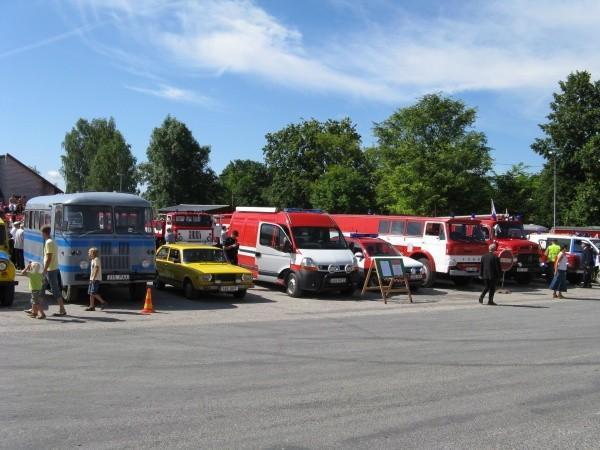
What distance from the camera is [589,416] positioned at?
6.44 meters

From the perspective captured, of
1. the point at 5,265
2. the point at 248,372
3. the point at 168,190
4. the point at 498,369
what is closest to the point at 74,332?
the point at 5,265

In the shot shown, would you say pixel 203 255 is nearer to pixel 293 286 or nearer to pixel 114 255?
pixel 293 286

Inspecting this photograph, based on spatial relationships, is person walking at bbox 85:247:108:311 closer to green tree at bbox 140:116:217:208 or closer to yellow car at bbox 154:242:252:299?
yellow car at bbox 154:242:252:299

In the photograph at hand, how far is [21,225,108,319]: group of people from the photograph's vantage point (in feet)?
41.2

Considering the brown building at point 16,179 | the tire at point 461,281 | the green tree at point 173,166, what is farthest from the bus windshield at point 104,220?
the green tree at point 173,166

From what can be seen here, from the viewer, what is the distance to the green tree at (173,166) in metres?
74.9

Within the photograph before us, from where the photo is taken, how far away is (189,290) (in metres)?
17.0

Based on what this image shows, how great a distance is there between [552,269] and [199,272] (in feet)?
48.6

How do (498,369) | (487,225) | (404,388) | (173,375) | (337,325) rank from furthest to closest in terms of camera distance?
(487,225) → (337,325) → (498,369) → (173,375) → (404,388)

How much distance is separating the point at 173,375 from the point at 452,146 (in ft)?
158

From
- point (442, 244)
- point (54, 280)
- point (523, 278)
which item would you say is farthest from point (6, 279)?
point (523, 278)

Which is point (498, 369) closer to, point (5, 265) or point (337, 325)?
point (337, 325)

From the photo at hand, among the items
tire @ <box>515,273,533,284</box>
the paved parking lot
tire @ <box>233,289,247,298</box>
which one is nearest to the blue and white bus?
the paved parking lot

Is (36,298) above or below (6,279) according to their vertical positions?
below
